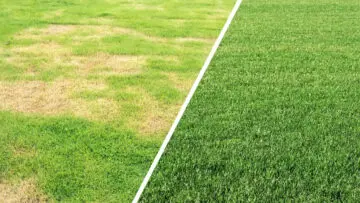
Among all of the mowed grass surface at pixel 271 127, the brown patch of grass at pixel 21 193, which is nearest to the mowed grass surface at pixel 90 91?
the brown patch of grass at pixel 21 193

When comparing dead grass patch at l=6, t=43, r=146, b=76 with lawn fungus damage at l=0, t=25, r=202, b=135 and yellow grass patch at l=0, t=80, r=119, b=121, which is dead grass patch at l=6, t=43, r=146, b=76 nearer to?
lawn fungus damage at l=0, t=25, r=202, b=135

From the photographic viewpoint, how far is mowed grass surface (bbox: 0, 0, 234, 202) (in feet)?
12.6

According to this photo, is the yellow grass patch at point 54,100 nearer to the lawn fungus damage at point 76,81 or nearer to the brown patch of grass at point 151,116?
the lawn fungus damage at point 76,81

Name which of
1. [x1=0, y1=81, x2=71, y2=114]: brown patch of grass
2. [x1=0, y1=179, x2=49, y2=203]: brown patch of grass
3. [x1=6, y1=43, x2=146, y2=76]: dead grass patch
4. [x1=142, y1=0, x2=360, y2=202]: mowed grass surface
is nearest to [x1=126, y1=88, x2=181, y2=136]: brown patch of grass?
[x1=142, y1=0, x2=360, y2=202]: mowed grass surface

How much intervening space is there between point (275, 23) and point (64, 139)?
491cm

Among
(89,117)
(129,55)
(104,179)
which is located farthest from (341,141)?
(129,55)

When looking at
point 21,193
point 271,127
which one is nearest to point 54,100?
point 21,193

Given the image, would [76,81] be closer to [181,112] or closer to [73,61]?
[73,61]

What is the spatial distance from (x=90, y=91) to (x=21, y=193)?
2.06 metres

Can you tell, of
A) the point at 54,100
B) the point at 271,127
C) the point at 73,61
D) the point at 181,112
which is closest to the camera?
the point at 271,127

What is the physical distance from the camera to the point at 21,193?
3592mm

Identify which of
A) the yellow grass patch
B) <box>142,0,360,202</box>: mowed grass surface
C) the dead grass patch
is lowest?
<box>142,0,360,202</box>: mowed grass surface

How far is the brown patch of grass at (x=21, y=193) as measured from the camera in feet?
11.6

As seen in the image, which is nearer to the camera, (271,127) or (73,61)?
(271,127)
